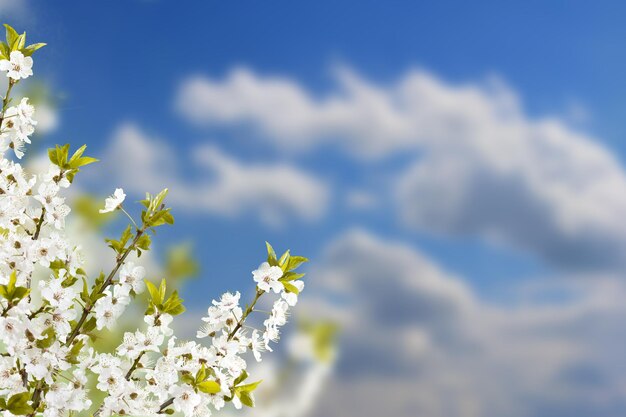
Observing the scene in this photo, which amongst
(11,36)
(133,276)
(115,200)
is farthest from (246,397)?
(11,36)

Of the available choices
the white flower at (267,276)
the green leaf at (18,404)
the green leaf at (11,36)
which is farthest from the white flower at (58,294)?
the green leaf at (11,36)

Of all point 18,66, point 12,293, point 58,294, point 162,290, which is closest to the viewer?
point 12,293

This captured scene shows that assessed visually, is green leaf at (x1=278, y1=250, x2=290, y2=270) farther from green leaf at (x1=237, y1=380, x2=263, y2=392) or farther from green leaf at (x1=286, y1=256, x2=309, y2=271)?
green leaf at (x1=237, y1=380, x2=263, y2=392)

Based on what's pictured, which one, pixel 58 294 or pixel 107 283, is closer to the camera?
pixel 58 294

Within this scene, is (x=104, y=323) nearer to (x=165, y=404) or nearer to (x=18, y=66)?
(x=165, y=404)

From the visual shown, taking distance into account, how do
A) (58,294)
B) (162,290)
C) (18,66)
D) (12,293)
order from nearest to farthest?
1. (12,293)
2. (58,294)
3. (162,290)
4. (18,66)

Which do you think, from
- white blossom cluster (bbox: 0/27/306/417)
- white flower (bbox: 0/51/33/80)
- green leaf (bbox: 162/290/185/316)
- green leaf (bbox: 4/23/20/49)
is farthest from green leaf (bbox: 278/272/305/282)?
green leaf (bbox: 4/23/20/49)

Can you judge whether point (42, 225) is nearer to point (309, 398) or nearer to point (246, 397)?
point (246, 397)

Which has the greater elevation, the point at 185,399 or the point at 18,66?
the point at 18,66

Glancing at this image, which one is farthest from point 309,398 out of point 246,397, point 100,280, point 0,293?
point 0,293
